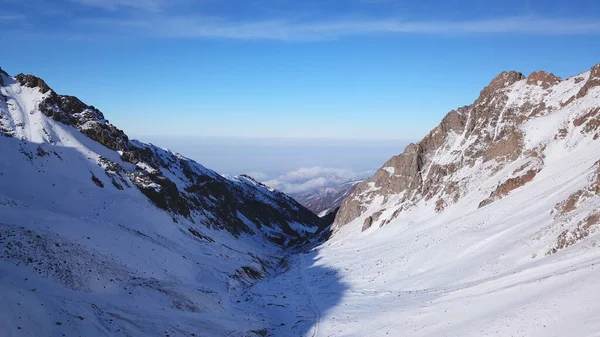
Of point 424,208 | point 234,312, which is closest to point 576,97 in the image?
point 424,208

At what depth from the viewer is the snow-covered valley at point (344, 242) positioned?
84.2ft

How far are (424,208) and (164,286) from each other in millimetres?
51596

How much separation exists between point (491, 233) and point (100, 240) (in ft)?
137

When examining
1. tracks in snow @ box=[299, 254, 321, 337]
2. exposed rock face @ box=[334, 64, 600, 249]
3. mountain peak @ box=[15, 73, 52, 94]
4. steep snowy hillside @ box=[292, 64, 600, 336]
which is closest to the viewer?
steep snowy hillside @ box=[292, 64, 600, 336]

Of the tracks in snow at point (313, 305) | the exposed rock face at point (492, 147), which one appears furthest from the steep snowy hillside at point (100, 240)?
the exposed rock face at point (492, 147)

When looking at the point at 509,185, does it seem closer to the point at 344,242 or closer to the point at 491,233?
the point at 491,233

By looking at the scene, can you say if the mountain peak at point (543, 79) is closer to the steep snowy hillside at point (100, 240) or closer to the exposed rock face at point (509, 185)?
the exposed rock face at point (509, 185)

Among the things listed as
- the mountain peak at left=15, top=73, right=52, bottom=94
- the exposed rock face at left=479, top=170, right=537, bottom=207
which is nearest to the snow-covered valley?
the exposed rock face at left=479, top=170, right=537, bottom=207

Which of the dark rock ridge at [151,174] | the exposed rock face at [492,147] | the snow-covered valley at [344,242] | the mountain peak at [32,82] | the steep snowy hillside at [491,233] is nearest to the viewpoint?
the steep snowy hillside at [491,233]

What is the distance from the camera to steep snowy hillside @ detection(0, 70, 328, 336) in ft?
87.0

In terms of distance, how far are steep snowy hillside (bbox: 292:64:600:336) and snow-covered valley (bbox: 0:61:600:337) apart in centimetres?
22

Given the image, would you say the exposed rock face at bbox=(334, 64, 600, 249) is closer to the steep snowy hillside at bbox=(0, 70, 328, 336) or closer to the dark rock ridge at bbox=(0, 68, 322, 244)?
the steep snowy hillside at bbox=(0, 70, 328, 336)

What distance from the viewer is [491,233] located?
143ft

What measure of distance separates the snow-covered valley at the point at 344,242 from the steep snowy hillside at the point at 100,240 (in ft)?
0.71
